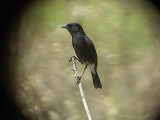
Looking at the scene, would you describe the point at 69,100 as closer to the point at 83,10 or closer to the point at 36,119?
the point at 36,119

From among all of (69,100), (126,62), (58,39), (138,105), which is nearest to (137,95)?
(138,105)

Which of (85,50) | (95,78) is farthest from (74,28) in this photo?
(95,78)

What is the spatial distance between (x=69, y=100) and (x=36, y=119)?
0.37 m

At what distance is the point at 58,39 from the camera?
3275mm

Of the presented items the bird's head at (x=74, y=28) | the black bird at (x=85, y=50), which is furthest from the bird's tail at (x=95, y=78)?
the bird's head at (x=74, y=28)

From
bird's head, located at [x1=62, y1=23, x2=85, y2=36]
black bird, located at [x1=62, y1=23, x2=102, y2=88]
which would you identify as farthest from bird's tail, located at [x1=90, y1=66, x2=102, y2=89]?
bird's head, located at [x1=62, y1=23, x2=85, y2=36]

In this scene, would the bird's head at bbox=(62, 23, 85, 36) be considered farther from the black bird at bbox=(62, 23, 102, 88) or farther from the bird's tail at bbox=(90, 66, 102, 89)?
the bird's tail at bbox=(90, 66, 102, 89)

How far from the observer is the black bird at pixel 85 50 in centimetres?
313

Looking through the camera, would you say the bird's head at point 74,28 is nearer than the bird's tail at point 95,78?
Yes

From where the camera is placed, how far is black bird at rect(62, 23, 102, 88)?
313cm

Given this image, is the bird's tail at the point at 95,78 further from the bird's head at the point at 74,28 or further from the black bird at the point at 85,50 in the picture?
the bird's head at the point at 74,28

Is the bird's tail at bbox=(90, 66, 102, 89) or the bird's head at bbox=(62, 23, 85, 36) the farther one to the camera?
the bird's tail at bbox=(90, 66, 102, 89)

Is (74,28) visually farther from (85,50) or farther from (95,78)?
(95,78)

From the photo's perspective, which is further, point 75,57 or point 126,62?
point 126,62
